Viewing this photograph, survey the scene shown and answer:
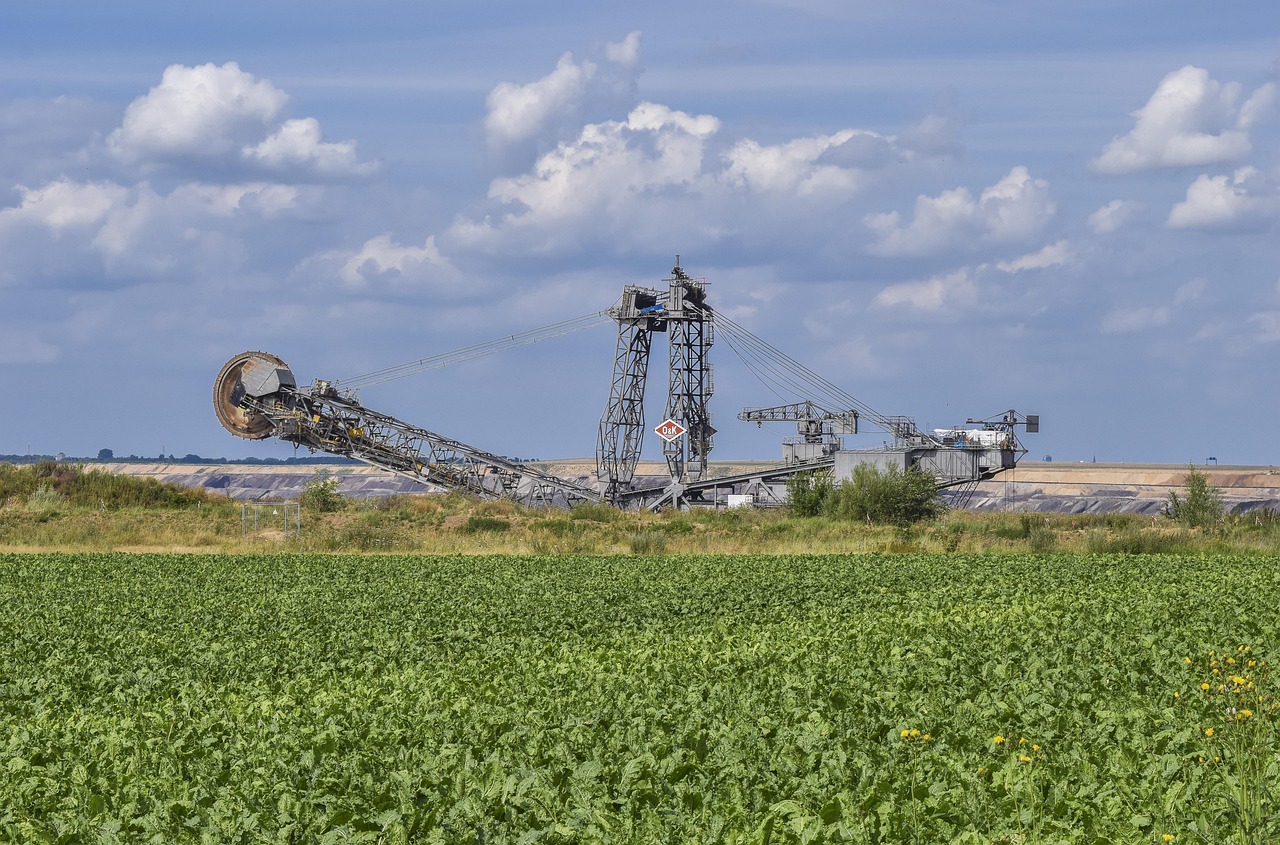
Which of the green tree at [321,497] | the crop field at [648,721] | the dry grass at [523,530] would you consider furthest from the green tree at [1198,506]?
the green tree at [321,497]

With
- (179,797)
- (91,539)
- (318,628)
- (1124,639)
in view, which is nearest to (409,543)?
(91,539)

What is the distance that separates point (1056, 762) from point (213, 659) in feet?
39.2

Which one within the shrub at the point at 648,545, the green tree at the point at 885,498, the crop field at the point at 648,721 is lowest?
the crop field at the point at 648,721

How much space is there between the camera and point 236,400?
68938 mm

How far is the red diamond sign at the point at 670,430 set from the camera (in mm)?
78250

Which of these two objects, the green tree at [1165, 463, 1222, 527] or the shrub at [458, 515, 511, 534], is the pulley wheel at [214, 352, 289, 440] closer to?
the shrub at [458, 515, 511, 534]

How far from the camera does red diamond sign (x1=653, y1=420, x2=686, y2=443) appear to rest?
78250 mm

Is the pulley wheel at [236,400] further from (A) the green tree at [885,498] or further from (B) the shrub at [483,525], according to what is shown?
(A) the green tree at [885,498]

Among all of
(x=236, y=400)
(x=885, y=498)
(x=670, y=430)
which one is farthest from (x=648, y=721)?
(x=670, y=430)

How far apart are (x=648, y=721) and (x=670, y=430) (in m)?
66.1

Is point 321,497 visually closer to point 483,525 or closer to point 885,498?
point 483,525

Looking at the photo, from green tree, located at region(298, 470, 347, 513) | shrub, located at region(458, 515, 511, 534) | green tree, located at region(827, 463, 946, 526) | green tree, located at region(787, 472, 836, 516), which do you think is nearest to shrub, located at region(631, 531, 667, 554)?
shrub, located at region(458, 515, 511, 534)

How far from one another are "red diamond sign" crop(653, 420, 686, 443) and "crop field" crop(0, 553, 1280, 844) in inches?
2066

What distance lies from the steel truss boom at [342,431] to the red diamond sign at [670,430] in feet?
22.8
